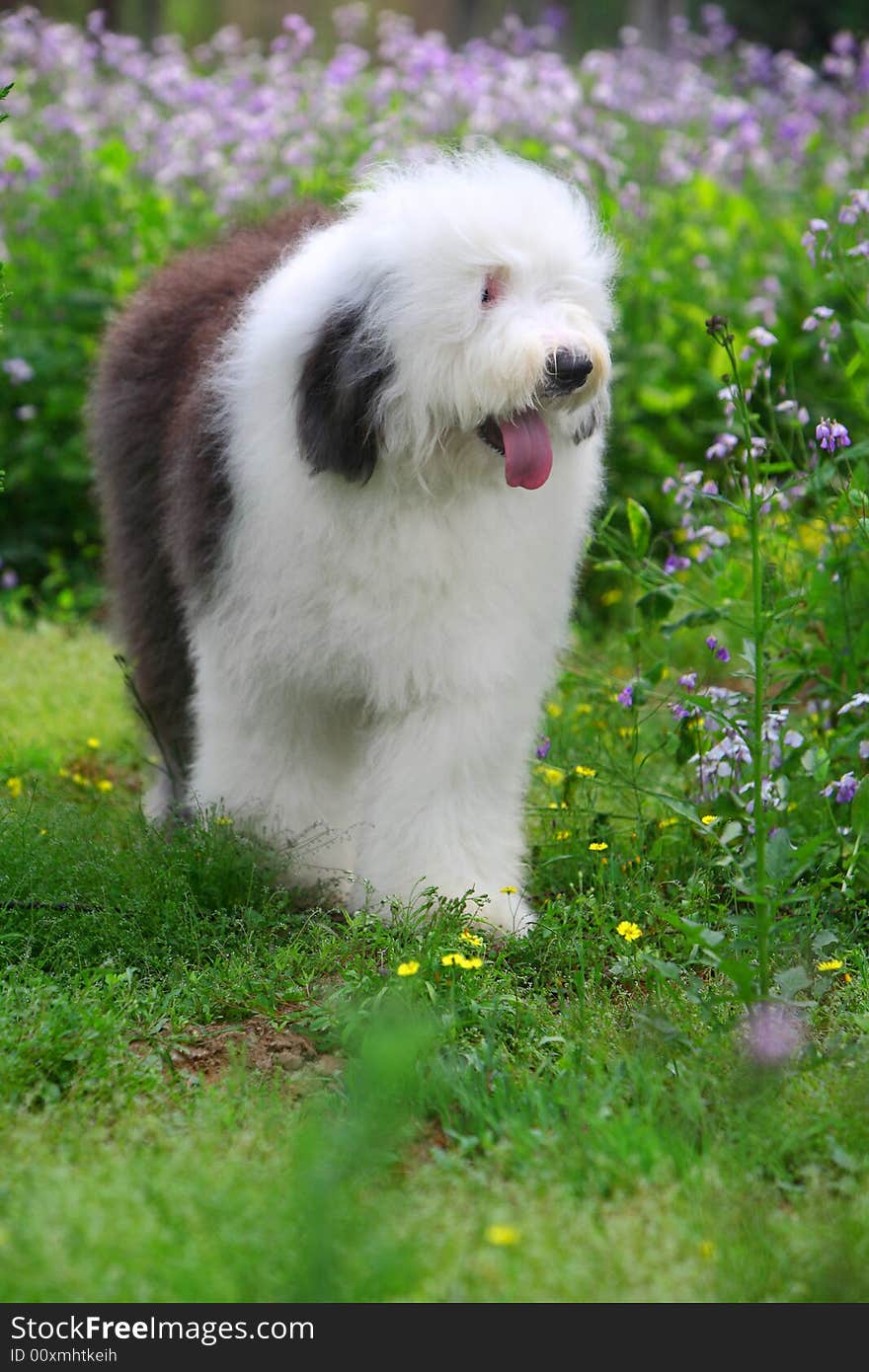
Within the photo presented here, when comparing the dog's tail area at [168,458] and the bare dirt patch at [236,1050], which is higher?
the dog's tail area at [168,458]

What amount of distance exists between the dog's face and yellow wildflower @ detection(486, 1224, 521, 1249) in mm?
1560

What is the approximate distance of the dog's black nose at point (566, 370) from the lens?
3.21 metres

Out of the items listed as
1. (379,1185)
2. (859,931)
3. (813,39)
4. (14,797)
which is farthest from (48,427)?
(813,39)

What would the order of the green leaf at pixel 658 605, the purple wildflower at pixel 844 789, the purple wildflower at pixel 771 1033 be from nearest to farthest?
1. the purple wildflower at pixel 771 1033
2. the purple wildflower at pixel 844 789
3. the green leaf at pixel 658 605

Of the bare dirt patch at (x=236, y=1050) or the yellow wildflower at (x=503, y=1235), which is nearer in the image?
the yellow wildflower at (x=503, y=1235)

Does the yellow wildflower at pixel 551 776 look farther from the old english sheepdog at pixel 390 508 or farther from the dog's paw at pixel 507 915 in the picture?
the dog's paw at pixel 507 915

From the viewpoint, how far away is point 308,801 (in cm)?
396

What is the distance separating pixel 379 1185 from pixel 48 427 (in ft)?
14.8

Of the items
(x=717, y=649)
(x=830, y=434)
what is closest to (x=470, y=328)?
(x=830, y=434)

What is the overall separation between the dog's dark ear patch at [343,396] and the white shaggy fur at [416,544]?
34 mm

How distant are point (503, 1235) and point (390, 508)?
165 cm

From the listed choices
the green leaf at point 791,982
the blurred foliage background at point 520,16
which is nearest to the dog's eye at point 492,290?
the green leaf at point 791,982

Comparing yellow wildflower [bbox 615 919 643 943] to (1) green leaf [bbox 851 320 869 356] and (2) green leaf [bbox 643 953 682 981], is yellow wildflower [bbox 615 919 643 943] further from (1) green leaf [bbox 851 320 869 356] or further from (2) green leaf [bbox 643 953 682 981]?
(1) green leaf [bbox 851 320 869 356]

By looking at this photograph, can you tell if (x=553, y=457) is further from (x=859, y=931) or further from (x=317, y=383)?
(x=859, y=931)
